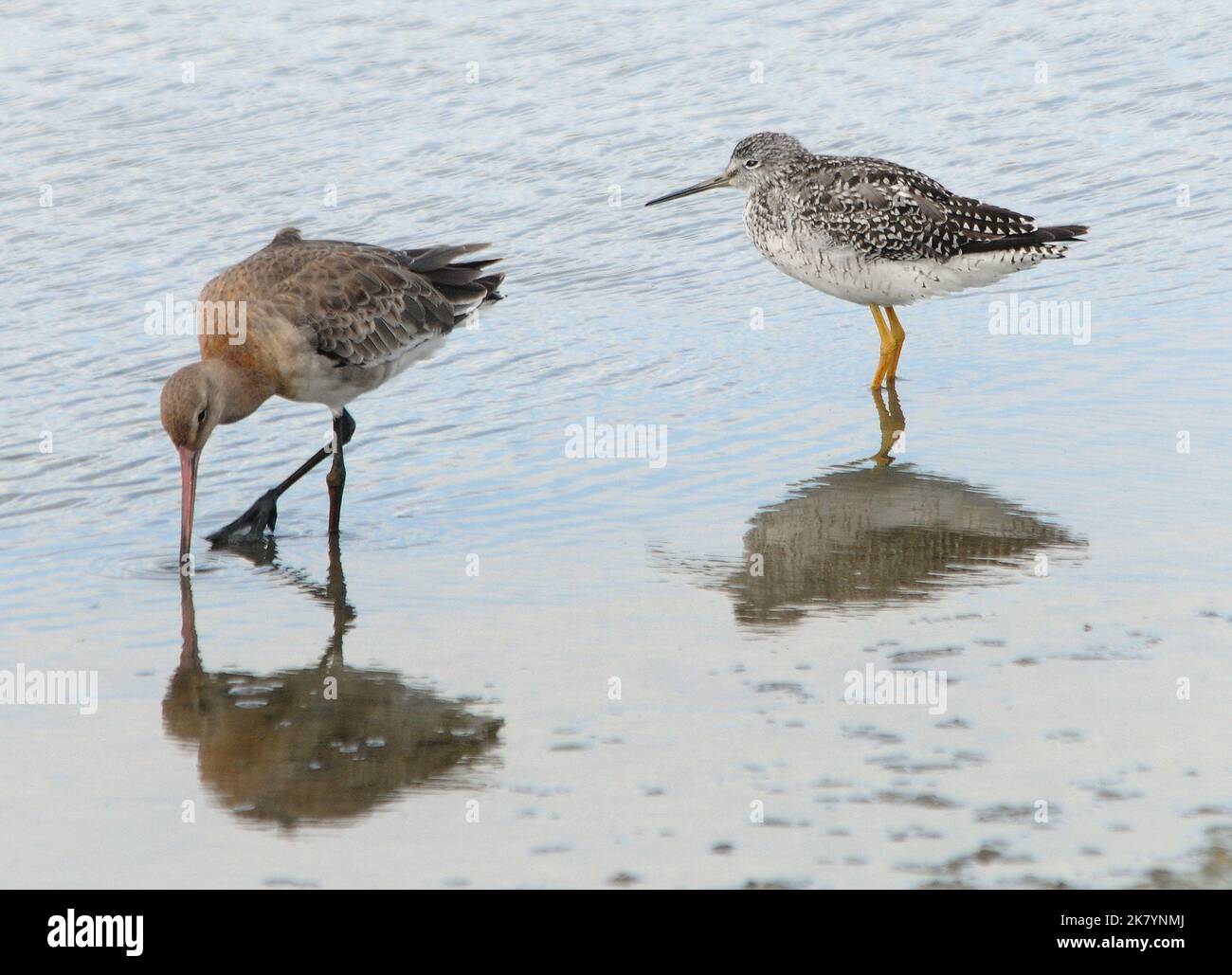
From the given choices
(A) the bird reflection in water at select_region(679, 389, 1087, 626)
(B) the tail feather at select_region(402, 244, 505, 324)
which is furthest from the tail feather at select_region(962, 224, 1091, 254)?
(B) the tail feather at select_region(402, 244, 505, 324)

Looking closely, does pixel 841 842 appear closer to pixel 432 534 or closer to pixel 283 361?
pixel 432 534

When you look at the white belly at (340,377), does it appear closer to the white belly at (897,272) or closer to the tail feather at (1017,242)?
the white belly at (897,272)

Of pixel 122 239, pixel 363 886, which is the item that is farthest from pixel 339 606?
pixel 122 239

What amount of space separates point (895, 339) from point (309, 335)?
11.7ft

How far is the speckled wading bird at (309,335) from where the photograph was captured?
736 centimetres

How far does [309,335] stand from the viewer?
795cm

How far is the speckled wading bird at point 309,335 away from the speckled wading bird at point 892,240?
1985mm

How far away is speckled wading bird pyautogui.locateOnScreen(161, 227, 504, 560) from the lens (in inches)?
290

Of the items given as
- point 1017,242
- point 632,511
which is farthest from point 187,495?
point 1017,242

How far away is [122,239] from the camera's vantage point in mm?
12570

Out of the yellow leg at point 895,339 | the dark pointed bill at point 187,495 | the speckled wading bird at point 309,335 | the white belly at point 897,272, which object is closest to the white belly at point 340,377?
the speckled wading bird at point 309,335

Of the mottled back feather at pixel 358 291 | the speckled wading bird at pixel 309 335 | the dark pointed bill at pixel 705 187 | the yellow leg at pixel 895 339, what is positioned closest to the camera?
the speckled wading bird at pixel 309 335

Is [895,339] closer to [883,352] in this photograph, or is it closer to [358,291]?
[883,352]

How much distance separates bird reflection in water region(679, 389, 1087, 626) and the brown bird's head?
221 centimetres
